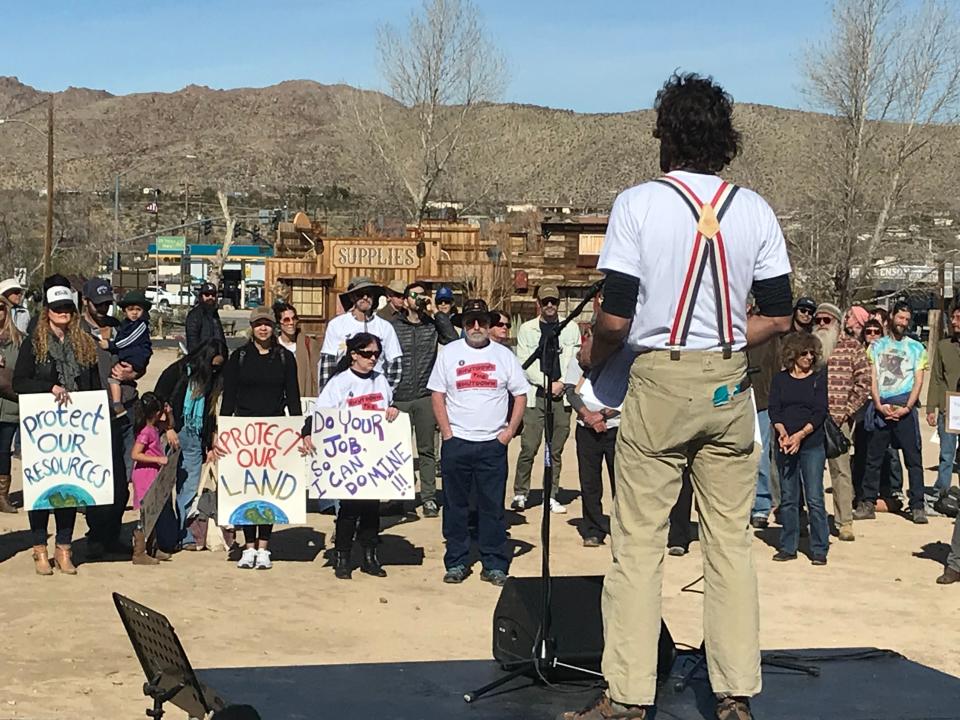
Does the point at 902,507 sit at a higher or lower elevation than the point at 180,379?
lower

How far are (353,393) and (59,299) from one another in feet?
7.19

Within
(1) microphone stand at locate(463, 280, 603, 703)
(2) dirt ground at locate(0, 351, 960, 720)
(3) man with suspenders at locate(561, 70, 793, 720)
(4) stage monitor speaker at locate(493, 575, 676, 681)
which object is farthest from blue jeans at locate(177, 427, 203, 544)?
(3) man with suspenders at locate(561, 70, 793, 720)

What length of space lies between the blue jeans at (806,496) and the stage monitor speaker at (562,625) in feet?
17.8

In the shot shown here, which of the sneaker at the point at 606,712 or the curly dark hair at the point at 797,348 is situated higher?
the curly dark hair at the point at 797,348

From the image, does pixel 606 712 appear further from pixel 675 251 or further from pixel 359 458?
pixel 359 458

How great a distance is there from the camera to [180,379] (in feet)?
36.1

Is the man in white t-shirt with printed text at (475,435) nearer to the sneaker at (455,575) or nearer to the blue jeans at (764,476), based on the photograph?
the sneaker at (455,575)

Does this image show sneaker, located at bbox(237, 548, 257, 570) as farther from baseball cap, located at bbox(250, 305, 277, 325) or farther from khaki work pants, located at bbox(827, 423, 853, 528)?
khaki work pants, located at bbox(827, 423, 853, 528)

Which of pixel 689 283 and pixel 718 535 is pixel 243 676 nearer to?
pixel 718 535

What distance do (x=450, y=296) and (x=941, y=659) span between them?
24.9 ft

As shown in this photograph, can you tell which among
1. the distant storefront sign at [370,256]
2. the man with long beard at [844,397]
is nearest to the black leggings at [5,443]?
the man with long beard at [844,397]

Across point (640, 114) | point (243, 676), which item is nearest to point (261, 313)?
point (243, 676)

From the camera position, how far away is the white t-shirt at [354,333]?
12164mm

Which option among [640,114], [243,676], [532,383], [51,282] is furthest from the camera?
[640,114]
